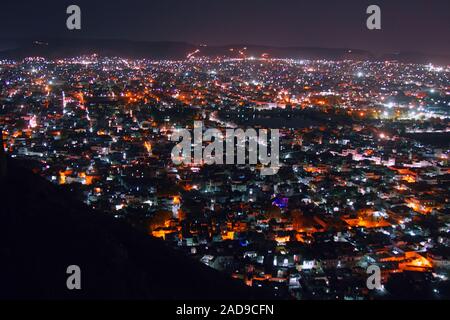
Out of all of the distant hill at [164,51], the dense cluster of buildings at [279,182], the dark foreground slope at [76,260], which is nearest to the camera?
the dark foreground slope at [76,260]

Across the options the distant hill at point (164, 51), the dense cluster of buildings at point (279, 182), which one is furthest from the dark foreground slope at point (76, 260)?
the distant hill at point (164, 51)

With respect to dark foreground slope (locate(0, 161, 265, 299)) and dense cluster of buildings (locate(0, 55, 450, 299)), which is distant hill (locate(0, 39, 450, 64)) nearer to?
dense cluster of buildings (locate(0, 55, 450, 299))

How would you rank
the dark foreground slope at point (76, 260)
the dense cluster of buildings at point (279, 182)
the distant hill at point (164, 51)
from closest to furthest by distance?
1. the dark foreground slope at point (76, 260)
2. the dense cluster of buildings at point (279, 182)
3. the distant hill at point (164, 51)

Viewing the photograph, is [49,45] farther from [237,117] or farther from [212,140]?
[212,140]

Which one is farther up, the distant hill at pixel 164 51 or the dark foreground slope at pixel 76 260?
the distant hill at pixel 164 51

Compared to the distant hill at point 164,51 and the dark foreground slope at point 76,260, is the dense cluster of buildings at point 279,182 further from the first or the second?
the distant hill at point 164,51

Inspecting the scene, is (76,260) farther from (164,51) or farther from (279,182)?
(164,51)

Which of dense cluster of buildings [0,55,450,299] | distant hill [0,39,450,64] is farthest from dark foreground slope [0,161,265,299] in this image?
distant hill [0,39,450,64]
